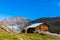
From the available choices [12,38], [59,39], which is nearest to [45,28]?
[59,39]

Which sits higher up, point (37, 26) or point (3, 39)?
point (37, 26)

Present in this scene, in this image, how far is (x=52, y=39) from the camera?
178 feet

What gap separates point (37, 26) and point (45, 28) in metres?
9.62

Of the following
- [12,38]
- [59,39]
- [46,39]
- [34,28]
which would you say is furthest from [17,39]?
[34,28]

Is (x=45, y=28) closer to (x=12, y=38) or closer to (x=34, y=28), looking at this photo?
(x=34, y=28)

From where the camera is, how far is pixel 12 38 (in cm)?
3562

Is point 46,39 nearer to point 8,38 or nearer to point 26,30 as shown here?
point 8,38

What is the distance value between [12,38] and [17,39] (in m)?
1.07

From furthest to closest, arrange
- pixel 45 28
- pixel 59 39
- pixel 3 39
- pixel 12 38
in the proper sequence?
1. pixel 45 28
2. pixel 59 39
3. pixel 12 38
4. pixel 3 39

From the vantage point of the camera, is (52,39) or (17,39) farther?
(52,39)

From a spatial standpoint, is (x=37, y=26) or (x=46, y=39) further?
(x=37, y=26)

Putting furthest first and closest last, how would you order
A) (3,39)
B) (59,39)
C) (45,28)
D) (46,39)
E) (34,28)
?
(45,28) → (34,28) → (59,39) → (46,39) → (3,39)

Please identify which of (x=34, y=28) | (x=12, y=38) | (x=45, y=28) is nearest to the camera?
(x=12, y=38)

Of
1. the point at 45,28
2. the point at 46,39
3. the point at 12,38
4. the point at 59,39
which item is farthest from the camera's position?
the point at 45,28
